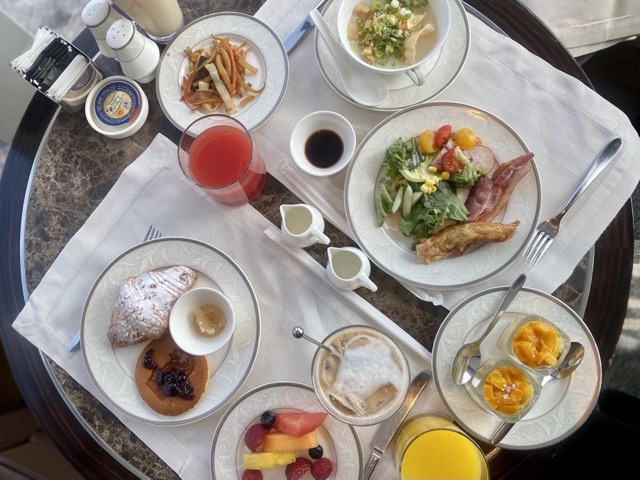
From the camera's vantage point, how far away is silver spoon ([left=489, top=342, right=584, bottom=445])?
1353mm

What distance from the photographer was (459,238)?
1443mm

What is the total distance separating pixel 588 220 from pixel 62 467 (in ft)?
6.28

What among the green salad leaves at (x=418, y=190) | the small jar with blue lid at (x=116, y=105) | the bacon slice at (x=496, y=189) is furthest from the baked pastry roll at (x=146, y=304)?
the bacon slice at (x=496, y=189)

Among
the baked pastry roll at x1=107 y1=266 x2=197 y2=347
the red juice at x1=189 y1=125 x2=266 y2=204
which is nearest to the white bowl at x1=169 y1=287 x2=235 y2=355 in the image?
the baked pastry roll at x1=107 y1=266 x2=197 y2=347

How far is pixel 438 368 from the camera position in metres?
1.44

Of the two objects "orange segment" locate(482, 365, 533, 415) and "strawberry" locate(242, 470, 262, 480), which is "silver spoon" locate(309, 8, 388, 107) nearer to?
"orange segment" locate(482, 365, 533, 415)

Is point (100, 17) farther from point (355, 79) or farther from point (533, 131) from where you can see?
point (533, 131)

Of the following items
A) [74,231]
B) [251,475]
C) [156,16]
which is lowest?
[251,475]

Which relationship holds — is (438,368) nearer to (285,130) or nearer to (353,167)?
(353,167)

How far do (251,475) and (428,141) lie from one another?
1.02 m

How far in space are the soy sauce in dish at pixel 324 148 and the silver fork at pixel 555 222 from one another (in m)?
0.59

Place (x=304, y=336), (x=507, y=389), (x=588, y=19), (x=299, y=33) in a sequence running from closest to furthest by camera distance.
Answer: (x=507, y=389) → (x=304, y=336) → (x=299, y=33) → (x=588, y=19)

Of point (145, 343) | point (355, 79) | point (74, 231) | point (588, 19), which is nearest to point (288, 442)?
point (145, 343)

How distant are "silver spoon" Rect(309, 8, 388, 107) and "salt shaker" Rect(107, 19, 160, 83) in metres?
0.49
